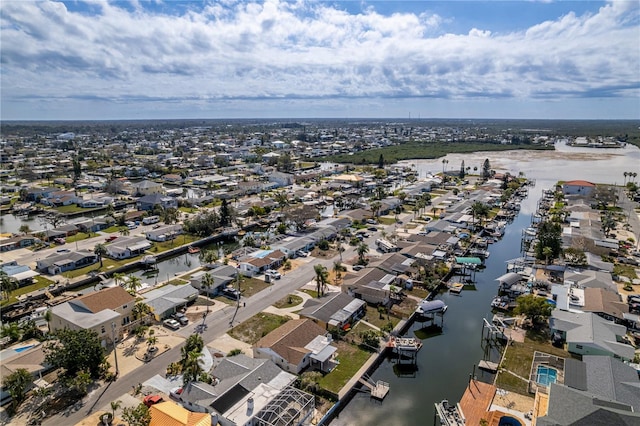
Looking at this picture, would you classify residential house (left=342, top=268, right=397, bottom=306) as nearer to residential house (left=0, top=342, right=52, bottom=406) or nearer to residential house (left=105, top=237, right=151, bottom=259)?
residential house (left=0, top=342, right=52, bottom=406)

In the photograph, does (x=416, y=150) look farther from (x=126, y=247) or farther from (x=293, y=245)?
(x=126, y=247)

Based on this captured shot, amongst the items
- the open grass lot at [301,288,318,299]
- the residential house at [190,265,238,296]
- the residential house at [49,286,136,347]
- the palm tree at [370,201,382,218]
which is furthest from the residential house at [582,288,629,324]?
the residential house at [49,286,136,347]

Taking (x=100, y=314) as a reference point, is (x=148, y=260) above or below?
below

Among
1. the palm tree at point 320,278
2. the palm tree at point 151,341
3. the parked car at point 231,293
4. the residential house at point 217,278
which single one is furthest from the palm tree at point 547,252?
the palm tree at point 151,341

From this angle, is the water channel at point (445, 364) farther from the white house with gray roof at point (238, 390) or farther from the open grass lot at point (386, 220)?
the open grass lot at point (386, 220)

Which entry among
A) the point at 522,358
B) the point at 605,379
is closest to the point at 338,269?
the point at 522,358

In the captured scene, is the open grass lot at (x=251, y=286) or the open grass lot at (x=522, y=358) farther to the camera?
the open grass lot at (x=251, y=286)

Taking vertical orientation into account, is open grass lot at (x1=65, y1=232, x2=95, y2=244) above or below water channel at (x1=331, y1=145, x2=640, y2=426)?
above
